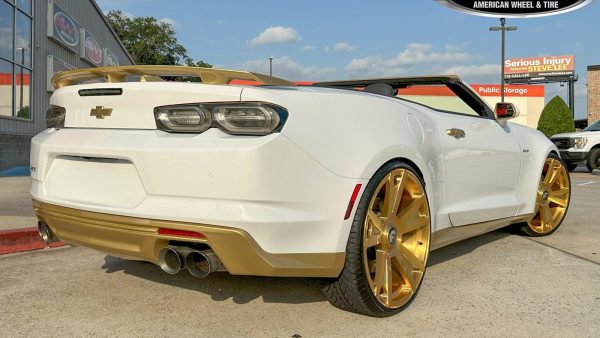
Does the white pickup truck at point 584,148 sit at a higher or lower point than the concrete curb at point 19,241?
higher

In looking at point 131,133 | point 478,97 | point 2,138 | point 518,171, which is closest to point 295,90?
point 131,133

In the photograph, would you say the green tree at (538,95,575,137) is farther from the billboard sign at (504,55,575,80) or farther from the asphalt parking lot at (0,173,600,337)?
the billboard sign at (504,55,575,80)

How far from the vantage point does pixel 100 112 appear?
251cm

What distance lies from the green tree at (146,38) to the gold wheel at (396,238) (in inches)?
2308

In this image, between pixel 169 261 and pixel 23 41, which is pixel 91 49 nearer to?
pixel 23 41

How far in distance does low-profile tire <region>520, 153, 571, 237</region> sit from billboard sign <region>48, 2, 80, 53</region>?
46.7ft

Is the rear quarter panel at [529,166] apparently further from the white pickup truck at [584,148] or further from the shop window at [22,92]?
the shop window at [22,92]

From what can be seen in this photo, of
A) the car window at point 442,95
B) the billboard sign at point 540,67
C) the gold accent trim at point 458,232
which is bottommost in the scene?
the gold accent trim at point 458,232

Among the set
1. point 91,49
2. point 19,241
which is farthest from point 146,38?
point 19,241

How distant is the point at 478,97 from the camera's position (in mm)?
4051

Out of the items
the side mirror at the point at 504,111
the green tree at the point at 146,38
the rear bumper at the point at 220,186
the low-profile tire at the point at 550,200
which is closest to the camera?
the rear bumper at the point at 220,186

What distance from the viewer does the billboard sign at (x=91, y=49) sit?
18.0 m

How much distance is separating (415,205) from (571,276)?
1.37 metres

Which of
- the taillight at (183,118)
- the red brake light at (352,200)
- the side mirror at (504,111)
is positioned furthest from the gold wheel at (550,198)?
the taillight at (183,118)
